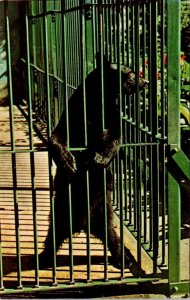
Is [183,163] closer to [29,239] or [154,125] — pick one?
[154,125]

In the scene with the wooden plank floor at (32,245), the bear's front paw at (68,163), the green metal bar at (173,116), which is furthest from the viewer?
the wooden plank floor at (32,245)

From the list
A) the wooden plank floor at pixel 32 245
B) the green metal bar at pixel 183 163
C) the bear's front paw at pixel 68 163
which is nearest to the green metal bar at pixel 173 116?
the green metal bar at pixel 183 163

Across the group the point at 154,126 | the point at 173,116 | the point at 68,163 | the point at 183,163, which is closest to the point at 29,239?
the point at 68,163

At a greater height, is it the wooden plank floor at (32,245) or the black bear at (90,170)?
the black bear at (90,170)

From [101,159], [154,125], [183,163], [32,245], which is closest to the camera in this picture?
[183,163]

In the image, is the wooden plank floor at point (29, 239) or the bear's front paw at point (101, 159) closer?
the bear's front paw at point (101, 159)

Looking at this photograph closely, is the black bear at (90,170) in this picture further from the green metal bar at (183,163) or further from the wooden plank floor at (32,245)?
the green metal bar at (183,163)

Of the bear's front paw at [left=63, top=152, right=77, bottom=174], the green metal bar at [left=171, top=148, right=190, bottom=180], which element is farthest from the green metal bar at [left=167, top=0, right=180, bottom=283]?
the bear's front paw at [left=63, top=152, right=77, bottom=174]

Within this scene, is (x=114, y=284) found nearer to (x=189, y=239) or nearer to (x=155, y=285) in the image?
(x=155, y=285)

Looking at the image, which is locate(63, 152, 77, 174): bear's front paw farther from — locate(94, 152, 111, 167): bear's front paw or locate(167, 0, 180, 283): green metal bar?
locate(167, 0, 180, 283): green metal bar

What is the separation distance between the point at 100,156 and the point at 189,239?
1.66 metres

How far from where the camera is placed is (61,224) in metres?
4.61

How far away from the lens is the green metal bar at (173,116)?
152 inches

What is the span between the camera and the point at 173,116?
3.98 metres
